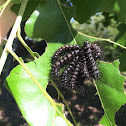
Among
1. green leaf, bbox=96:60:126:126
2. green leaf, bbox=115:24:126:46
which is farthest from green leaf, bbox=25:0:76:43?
green leaf, bbox=115:24:126:46

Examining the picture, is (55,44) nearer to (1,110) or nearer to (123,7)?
(123,7)

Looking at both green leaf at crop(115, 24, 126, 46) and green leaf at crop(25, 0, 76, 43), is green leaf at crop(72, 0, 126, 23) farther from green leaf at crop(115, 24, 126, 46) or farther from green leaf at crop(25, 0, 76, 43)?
green leaf at crop(115, 24, 126, 46)

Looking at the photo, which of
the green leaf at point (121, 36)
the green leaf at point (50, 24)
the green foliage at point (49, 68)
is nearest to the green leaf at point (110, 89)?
the green foliage at point (49, 68)

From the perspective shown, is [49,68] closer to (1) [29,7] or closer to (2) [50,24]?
(2) [50,24]

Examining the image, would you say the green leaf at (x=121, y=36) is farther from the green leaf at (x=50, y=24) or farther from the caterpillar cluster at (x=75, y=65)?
the green leaf at (x=50, y=24)

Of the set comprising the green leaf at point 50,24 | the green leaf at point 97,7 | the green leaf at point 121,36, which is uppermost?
the green leaf at point 50,24

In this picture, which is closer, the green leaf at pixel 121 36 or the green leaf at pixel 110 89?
the green leaf at pixel 110 89

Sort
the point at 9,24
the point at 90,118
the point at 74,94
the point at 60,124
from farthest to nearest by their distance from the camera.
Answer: the point at 74,94 < the point at 90,118 < the point at 9,24 < the point at 60,124

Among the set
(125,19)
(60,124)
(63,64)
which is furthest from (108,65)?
(60,124)
